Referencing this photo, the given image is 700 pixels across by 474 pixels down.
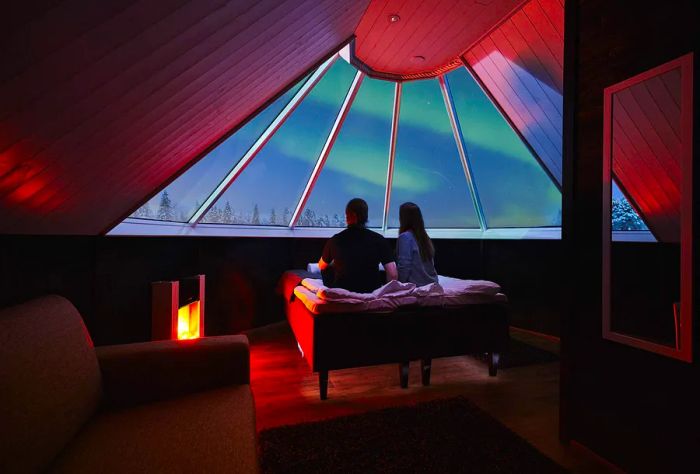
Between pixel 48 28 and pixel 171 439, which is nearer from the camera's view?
pixel 48 28

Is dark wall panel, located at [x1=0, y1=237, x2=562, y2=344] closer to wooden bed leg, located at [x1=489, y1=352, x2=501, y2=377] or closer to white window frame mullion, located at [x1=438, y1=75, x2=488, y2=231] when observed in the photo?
white window frame mullion, located at [x1=438, y1=75, x2=488, y2=231]

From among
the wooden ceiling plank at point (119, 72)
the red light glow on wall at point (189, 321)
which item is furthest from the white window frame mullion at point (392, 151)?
the wooden ceiling plank at point (119, 72)

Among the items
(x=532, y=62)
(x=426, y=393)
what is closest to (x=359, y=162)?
(x=532, y=62)

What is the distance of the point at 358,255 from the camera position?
126 inches

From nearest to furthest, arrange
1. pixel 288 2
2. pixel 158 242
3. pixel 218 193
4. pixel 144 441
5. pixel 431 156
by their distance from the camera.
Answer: pixel 144 441
pixel 288 2
pixel 158 242
pixel 218 193
pixel 431 156

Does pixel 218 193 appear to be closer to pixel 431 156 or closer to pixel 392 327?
pixel 392 327

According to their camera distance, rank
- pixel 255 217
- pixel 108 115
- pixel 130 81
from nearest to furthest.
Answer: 1. pixel 130 81
2. pixel 108 115
3. pixel 255 217

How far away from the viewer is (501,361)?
355 cm

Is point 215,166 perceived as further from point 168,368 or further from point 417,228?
point 168,368

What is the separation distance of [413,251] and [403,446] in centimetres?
178

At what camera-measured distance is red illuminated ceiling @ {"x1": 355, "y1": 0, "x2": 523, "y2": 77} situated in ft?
11.2

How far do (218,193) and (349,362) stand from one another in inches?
132

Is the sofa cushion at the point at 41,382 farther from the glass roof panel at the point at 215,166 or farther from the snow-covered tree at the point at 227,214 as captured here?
the snow-covered tree at the point at 227,214

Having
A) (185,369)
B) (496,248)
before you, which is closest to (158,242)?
(185,369)
